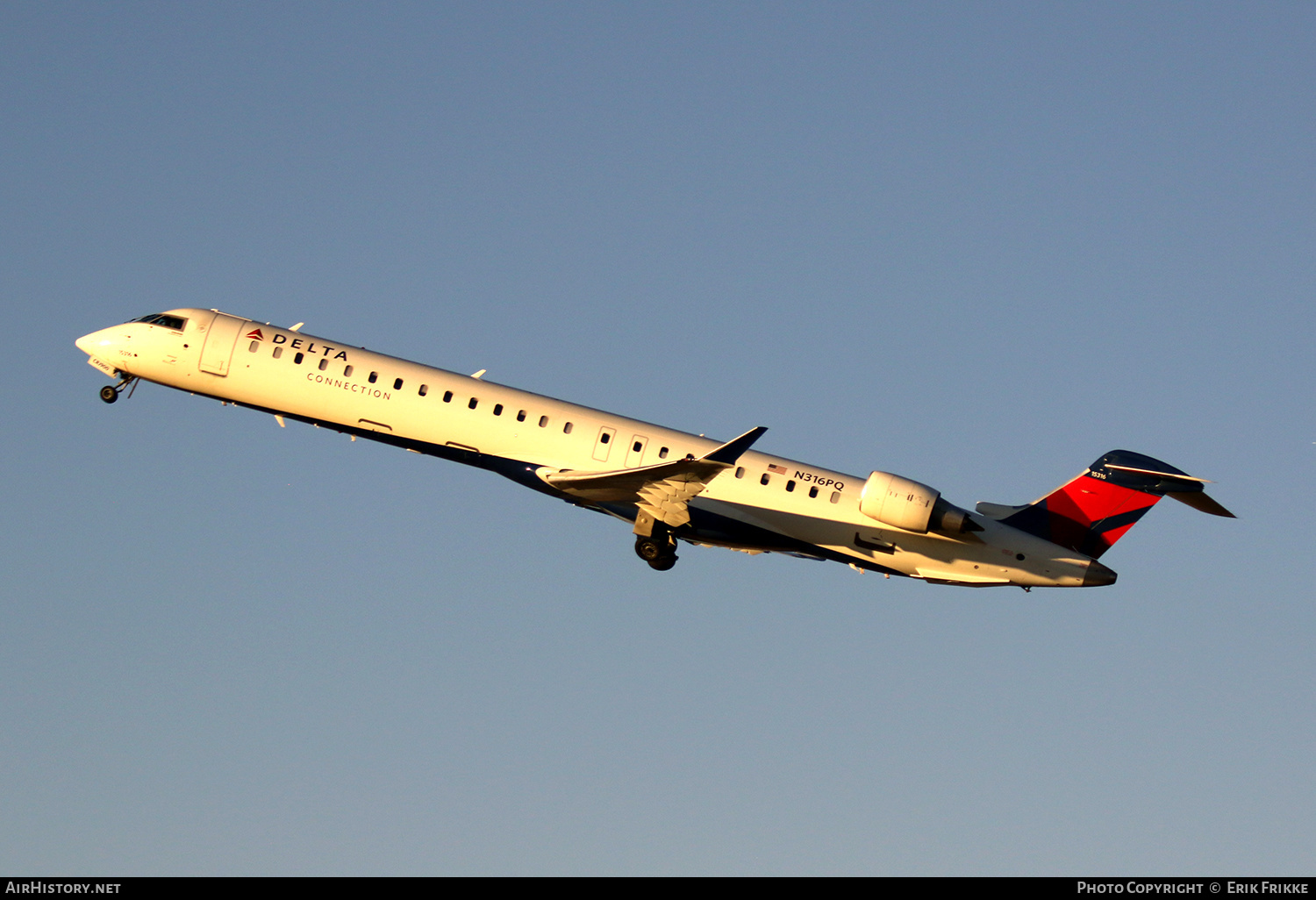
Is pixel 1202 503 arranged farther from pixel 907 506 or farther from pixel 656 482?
pixel 656 482

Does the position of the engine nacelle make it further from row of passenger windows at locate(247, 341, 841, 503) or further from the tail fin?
the tail fin

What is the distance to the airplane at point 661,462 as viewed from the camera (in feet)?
99.3

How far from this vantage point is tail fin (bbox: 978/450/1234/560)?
30922mm

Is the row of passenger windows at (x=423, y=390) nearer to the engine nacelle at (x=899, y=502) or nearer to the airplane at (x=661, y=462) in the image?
the airplane at (x=661, y=462)

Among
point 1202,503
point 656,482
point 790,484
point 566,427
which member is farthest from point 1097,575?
point 566,427

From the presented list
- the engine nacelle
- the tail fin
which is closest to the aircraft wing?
the engine nacelle

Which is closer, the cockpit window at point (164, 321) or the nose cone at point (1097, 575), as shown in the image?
the nose cone at point (1097, 575)

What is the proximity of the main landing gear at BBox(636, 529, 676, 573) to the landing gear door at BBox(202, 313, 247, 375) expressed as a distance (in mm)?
9863

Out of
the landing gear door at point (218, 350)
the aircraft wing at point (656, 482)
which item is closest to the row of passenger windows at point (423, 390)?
the landing gear door at point (218, 350)

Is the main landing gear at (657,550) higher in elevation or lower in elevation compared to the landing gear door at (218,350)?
lower

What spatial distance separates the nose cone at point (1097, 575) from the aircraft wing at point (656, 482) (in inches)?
342

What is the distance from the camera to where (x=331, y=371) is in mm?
30859
